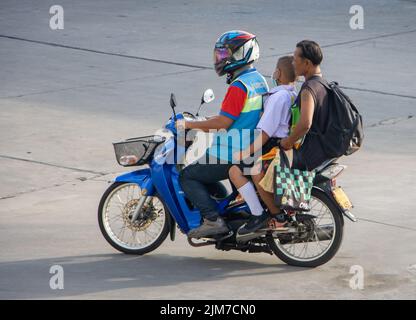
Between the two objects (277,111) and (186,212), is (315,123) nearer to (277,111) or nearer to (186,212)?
(277,111)

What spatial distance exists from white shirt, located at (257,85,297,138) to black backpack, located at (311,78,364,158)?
24cm

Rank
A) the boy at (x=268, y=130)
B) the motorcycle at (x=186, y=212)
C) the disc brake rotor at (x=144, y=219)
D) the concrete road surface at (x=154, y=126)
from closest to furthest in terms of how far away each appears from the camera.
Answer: the boy at (x=268, y=130)
the concrete road surface at (x=154, y=126)
the motorcycle at (x=186, y=212)
the disc brake rotor at (x=144, y=219)

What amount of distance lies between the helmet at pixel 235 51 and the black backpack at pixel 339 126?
0.56 metres

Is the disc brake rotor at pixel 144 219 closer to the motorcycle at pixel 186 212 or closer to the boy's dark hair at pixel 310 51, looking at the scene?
the motorcycle at pixel 186 212

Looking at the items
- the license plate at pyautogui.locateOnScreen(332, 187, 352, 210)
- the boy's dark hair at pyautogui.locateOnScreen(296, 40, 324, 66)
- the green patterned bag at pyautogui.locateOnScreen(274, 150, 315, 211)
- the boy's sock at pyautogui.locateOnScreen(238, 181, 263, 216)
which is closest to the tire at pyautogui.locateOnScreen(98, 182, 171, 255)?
the boy's sock at pyautogui.locateOnScreen(238, 181, 263, 216)

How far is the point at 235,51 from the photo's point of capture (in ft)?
26.2

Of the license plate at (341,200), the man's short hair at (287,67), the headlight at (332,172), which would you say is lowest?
the license plate at (341,200)

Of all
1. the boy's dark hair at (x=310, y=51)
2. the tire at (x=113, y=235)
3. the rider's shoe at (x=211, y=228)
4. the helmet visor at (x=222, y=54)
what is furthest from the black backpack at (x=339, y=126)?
the tire at (x=113, y=235)

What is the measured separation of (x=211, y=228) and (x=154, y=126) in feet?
14.1

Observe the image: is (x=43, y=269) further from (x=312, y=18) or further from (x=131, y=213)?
(x=312, y=18)

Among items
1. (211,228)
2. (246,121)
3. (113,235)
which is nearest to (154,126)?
(113,235)

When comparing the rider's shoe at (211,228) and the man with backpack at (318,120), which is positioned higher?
the man with backpack at (318,120)

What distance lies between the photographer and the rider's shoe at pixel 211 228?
26.6 ft
